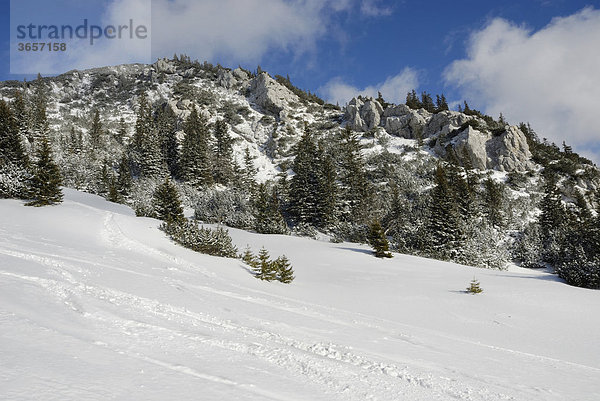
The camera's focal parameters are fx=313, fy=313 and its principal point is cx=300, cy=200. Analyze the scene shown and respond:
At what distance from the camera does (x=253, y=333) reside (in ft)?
21.2

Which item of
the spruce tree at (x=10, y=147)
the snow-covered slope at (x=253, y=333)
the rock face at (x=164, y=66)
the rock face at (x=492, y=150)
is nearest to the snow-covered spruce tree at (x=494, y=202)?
the rock face at (x=492, y=150)

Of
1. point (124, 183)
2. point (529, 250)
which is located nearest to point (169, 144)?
point (124, 183)

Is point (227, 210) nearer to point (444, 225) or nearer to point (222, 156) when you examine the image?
point (444, 225)

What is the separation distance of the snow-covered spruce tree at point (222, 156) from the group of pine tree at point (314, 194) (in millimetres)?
213

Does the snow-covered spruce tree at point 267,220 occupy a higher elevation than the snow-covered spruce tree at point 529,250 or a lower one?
higher

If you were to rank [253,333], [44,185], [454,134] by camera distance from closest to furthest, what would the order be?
[253,333] → [44,185] → [454,134]

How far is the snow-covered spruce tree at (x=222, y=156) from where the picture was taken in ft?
190

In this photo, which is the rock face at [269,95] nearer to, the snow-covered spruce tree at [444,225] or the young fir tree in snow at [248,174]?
the young fir tree in snow at [248,174]

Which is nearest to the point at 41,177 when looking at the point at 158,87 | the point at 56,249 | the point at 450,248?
the point at 56,249

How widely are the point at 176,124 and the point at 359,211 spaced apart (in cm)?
4994

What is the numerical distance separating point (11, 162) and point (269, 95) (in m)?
61.2

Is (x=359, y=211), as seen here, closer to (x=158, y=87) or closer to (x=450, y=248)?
(x=450, y=248)

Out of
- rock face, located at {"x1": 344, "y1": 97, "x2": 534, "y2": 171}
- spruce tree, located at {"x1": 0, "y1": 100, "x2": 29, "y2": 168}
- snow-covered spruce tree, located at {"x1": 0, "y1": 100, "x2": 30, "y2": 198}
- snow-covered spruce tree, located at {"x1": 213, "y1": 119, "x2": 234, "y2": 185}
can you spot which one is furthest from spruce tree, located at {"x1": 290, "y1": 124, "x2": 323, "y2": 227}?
spruce tree, located at {"x1": 0, "y1": 100, "x2": 29, "y2": 168}

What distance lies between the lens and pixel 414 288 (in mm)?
15516
